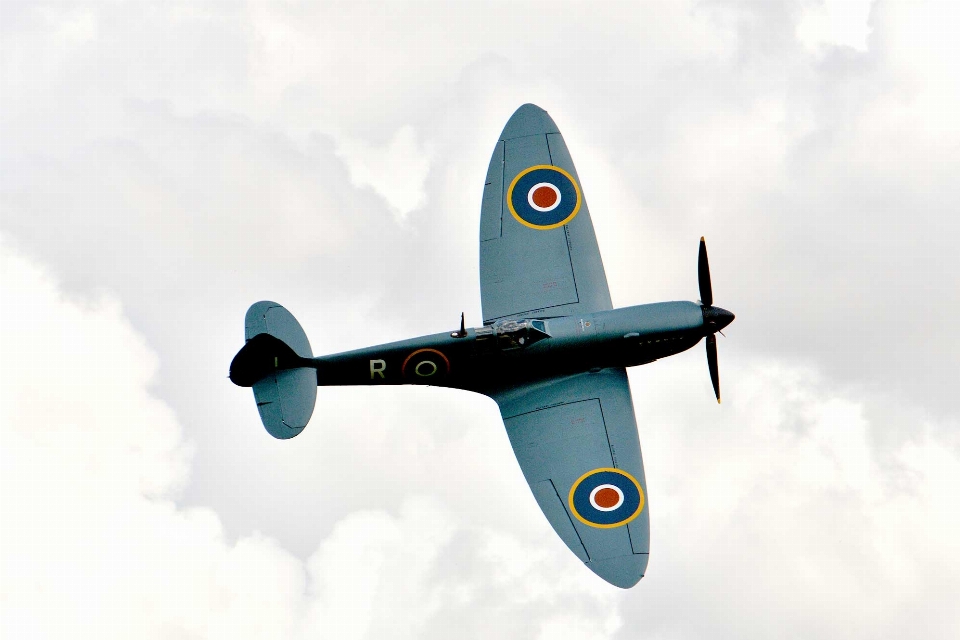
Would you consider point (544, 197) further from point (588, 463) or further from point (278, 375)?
point (278, 375)

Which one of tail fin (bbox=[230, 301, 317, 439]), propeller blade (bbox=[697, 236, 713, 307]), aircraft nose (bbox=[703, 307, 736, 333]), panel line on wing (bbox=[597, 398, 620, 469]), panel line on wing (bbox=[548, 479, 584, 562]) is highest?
propeller blade (bbox=[697, 236, 713, 307])

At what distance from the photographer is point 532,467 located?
108 ft

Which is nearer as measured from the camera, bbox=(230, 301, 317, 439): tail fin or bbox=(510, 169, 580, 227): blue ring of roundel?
bbox=(230, 301, 317, 439): tail fin

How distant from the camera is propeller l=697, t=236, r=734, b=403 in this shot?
3359 centimetres

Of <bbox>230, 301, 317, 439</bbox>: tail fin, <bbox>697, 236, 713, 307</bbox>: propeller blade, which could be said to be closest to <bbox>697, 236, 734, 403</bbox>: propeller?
<bbox>697, 236, 713, 307</bbox>: propeller blade

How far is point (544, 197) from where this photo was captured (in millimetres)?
35781

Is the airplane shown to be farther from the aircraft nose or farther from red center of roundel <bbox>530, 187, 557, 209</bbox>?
red center of roundel <bbox>530, 187, 557, 209</bbox>

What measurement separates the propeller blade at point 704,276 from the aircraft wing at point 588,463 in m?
2.27

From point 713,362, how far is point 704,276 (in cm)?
183

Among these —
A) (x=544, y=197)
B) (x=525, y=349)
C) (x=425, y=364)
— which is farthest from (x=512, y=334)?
(x=544, y=197)

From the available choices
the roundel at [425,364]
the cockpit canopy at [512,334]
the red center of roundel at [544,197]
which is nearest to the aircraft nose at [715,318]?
the cockpit canopy at [512,334]

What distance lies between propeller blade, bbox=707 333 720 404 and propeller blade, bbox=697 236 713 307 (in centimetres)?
74

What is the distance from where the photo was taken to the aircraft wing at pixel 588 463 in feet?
104

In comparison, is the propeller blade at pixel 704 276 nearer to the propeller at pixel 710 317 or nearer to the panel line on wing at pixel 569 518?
the propeller at pixel 710 317
